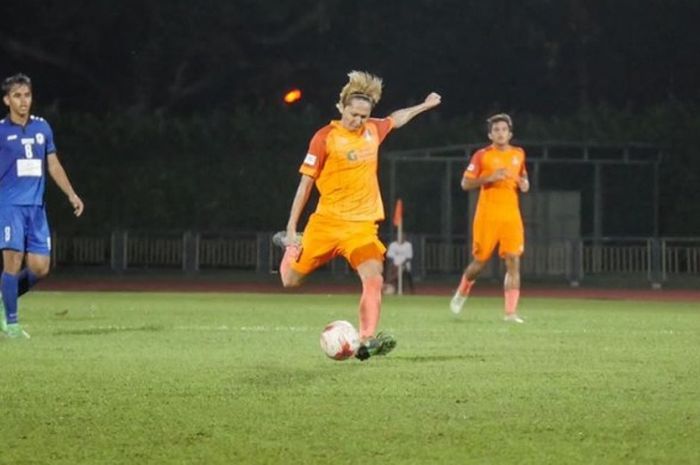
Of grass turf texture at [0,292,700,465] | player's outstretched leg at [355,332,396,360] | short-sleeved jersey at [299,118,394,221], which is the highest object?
short-sleeved jersey at [299,118,394,221]

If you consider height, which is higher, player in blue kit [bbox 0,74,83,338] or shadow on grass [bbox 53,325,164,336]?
player in blue kit [bbox 0,74,83,338]

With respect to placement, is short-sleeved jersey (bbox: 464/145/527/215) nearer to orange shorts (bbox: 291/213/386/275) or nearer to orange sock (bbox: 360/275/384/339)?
orange shorts (bbox: 291/213/386/275)

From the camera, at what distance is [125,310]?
22531mm

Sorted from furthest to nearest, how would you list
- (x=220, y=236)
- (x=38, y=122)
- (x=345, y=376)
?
1. (x=220, y=236)
2. (x=38, y=122)
3. (x=345, y=376)

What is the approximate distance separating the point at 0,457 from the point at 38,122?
8.34 metres

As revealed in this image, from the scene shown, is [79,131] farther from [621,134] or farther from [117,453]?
[117,453]

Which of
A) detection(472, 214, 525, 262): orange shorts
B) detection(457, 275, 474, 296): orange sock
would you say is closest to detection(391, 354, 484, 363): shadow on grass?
detection(472, 214, 525, 262): orange shorts

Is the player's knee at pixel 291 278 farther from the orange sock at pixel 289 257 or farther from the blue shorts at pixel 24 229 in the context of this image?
the blue shorts at pixel 24 229

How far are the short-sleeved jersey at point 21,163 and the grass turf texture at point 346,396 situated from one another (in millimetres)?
1336

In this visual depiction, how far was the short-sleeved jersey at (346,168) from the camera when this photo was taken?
43.3ft

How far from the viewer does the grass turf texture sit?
8.48 meters

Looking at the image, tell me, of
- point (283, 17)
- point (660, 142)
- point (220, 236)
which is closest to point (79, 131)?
point (220, 236)

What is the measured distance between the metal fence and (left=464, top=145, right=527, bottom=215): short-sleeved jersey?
16.7 meters

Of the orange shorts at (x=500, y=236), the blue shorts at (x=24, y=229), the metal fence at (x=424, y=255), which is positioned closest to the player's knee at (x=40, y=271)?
the blue shorts at (x=24, y=229)
